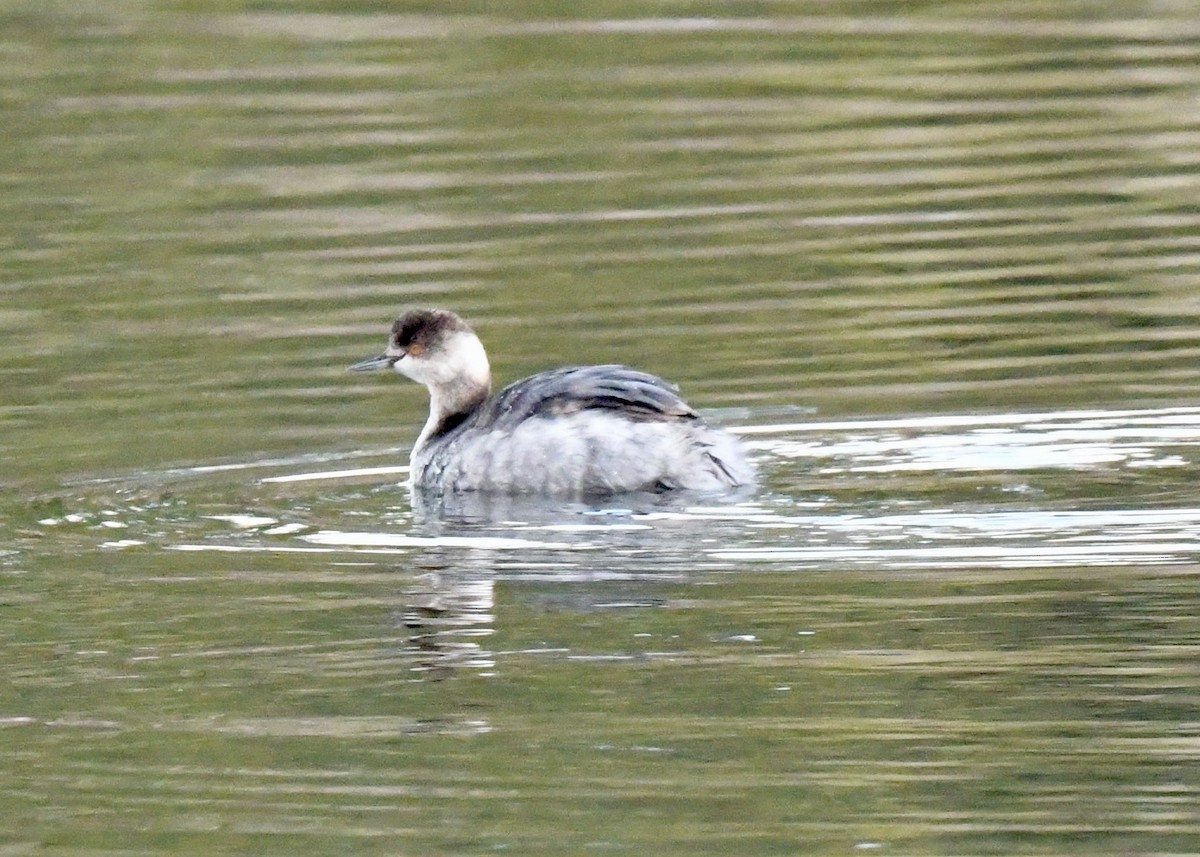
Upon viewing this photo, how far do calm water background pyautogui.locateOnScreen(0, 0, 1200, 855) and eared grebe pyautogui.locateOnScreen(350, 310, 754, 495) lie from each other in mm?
228

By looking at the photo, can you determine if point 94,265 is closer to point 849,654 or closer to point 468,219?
point 468,219

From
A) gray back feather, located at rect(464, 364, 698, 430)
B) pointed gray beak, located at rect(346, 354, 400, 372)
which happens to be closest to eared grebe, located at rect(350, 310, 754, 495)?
gray back feather, located at rect(464, 364, 698, 430)

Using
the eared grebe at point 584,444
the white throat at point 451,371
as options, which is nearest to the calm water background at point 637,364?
the eared grebe at point 584,444

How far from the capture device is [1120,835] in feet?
21.4

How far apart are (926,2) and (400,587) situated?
13861 millimetres

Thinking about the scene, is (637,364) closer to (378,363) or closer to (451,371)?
(451,371)

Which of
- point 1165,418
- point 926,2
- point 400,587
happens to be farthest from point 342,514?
point 926,2

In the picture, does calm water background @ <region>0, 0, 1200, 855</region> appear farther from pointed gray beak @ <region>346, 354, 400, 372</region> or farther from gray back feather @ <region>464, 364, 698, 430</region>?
gray back feather @ <region>464, 364, 698, 430</region>

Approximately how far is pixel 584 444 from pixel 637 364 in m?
2.43

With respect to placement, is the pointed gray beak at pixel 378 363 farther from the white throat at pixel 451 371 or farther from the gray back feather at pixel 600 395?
the gray back feather at pixel 600 395

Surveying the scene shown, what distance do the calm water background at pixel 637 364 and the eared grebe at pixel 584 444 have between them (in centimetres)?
23

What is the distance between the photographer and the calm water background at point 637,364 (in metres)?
7.12

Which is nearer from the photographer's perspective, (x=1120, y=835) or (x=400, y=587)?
(x=1120, y=835)

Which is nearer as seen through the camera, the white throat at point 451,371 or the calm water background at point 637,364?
the calm water background at point 637,364
